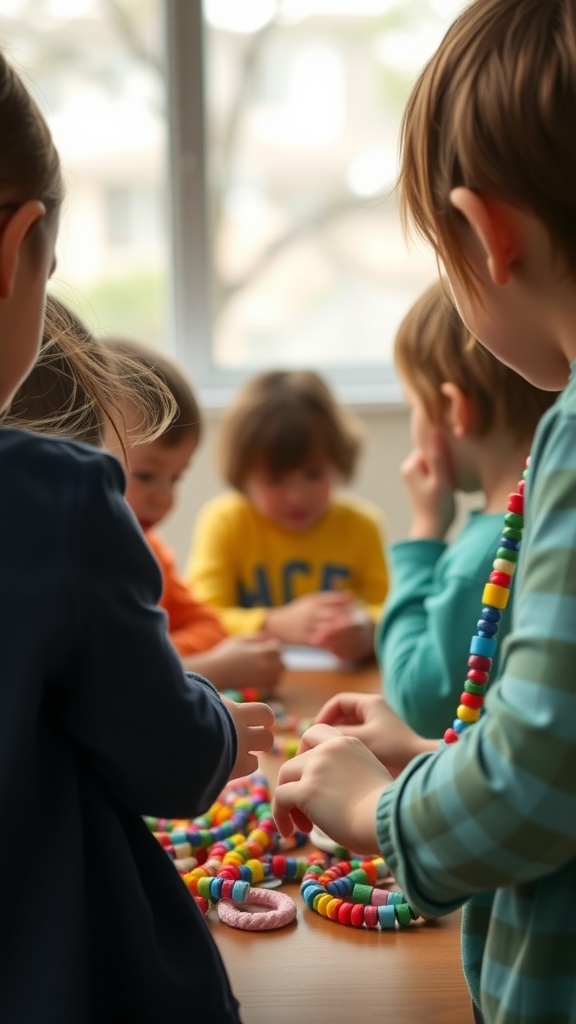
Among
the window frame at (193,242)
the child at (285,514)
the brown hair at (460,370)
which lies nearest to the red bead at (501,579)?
the brown hair at (460,370)

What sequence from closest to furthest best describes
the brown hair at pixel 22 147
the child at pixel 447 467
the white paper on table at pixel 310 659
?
the brown hair at pixel 22 147
the child at pixel 447 467
the white paper on table at pixel 310 659

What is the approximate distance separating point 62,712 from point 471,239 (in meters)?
0.36

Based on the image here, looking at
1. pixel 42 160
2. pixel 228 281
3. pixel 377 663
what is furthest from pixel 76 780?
pixel 228 281

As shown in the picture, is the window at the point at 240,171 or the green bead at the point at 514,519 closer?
the green bead at the point at 514,519

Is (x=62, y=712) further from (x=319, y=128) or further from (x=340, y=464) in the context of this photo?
(x=319, y=128)

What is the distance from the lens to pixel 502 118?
0.68 meters

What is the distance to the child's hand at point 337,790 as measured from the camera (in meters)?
0.72

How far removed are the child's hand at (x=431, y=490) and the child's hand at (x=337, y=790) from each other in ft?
2.19

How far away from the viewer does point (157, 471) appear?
1.57 metres

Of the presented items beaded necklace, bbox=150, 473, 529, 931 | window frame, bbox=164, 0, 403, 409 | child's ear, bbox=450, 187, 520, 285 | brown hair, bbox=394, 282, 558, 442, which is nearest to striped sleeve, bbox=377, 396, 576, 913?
child's ear, bbox=450, 187, 520, 285

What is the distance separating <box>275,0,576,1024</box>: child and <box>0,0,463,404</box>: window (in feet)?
7.71

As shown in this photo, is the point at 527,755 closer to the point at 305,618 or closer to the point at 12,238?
the point at 12,238

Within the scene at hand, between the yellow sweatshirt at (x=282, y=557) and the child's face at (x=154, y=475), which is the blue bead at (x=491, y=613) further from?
the yellow sweatshirt at (x=282, y=557)

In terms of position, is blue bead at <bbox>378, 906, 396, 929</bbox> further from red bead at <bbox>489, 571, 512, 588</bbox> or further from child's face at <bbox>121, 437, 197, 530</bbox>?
child's face at <bbox>121, 437, 197, 530</bbox>
